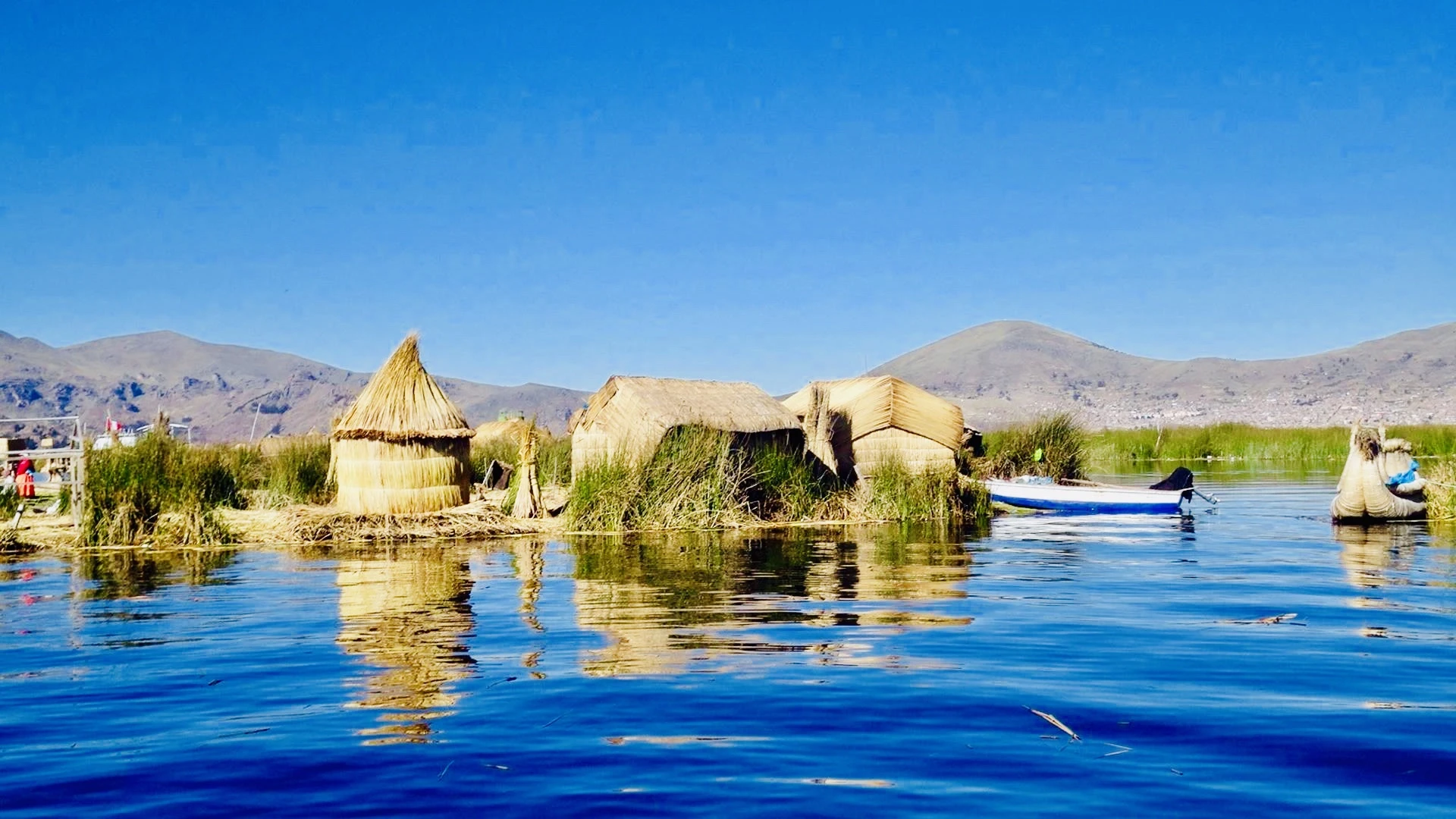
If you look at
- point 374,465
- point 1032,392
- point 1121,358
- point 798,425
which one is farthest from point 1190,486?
point 1121,358

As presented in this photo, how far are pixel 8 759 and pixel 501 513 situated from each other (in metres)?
13.3

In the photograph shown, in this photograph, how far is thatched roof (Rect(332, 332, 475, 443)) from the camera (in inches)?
754

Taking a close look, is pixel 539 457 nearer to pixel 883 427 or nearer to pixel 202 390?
pixel 883 427

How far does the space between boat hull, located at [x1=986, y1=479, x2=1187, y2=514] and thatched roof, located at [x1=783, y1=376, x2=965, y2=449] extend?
1.27m

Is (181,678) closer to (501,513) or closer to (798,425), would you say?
(501,513)

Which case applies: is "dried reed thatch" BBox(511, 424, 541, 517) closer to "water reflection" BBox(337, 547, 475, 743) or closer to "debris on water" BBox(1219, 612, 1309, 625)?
"water reflection" BBox(337, 547, 475, 743)

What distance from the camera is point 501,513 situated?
61.7 ft

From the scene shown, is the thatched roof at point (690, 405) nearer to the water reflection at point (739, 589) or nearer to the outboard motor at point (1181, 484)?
the water reflection at point (739, 589)

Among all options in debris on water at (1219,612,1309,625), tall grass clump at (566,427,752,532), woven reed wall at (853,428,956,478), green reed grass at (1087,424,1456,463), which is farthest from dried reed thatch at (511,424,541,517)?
green reed grass at (1087,424,1456,463)

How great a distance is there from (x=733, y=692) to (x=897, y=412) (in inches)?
681

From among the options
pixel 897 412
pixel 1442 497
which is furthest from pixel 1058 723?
pixel 897 412

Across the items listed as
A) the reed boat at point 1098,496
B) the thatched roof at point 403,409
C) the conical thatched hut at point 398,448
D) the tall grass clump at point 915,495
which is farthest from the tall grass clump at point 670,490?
the reed boat at point 1098,496

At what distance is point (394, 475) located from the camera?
63.1ft

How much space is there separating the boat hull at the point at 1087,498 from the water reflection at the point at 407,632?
11714 millimetres
